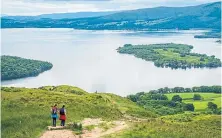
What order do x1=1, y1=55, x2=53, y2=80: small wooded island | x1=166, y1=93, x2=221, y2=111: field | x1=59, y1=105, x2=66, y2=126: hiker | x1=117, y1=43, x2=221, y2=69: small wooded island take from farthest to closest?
x1=117, y1=43, x2=221, y2=69: small wooded island → x1=1, y1=55, x2=53, y2=80: small wooded island → x1=166, y1=93, x2=221, y2=111: field → x1=59, y1=105, x2=66, y2=126: hiker

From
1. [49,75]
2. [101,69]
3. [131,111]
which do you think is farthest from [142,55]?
[131,111]

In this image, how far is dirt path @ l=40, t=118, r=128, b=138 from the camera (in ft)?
74.7

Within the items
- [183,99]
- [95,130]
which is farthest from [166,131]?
[183,99]

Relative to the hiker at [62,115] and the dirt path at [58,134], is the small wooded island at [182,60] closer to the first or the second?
the hiker at [62,115]

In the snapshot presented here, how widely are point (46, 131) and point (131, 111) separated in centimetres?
1100

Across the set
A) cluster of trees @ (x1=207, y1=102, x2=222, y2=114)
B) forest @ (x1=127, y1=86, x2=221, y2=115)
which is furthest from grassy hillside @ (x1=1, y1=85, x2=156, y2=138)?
forest @ (x1=127, y1=86, x2=221, y2=115)

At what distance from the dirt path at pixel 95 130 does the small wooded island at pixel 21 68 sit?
111604mm

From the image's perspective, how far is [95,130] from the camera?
945 inches

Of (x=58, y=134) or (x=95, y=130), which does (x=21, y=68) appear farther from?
(x=58, y=134)

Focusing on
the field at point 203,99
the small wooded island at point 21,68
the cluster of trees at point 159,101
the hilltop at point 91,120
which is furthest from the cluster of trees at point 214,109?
the small wooded island at point 21,68

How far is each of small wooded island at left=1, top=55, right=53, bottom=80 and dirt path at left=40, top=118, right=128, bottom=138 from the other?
111604 mm

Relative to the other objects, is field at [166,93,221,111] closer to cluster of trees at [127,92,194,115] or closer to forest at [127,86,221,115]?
forest at [127,86,221,115]

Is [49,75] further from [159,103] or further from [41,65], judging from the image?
[159,103]

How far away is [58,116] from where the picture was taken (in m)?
26.0
